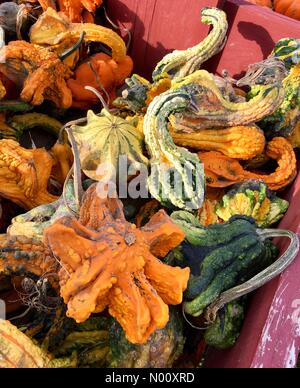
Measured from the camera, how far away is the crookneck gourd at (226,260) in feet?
5.63

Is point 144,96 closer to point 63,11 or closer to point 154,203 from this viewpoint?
point 154,203

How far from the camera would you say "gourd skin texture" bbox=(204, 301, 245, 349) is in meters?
1.78

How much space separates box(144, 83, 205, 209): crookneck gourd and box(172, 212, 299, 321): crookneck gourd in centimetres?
11

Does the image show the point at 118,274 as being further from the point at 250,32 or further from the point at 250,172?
the point at 250,32

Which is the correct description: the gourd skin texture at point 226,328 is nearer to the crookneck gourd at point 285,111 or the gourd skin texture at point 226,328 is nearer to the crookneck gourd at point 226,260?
the crookneck gourd at point 226,260

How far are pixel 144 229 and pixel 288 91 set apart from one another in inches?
43.8

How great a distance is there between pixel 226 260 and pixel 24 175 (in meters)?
0.92

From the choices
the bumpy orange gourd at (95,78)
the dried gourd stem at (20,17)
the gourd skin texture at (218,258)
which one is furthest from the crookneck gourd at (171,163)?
the dried gourd stem at (20,17)

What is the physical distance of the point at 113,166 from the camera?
81.7 inches

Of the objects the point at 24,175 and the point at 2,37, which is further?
the point at 2,37

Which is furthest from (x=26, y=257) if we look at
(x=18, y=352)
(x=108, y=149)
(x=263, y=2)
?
(x=263, y=2)

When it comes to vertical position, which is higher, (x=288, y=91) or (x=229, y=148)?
(x=288, y=91)

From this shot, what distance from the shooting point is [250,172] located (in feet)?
7.52

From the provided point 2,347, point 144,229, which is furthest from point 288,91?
point 2,347
